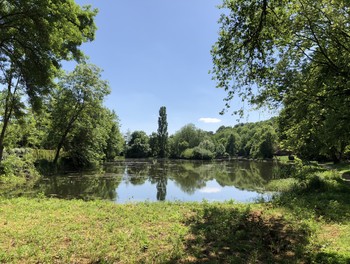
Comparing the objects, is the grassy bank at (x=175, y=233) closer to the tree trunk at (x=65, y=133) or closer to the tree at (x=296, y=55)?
the tree at (x=296, y=55)

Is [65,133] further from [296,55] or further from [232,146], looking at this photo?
[232,146]

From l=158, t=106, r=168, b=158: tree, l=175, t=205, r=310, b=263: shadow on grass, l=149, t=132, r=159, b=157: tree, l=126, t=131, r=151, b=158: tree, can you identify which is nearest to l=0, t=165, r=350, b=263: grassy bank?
l=175, t=205, r=310, b=263: shadow on grass

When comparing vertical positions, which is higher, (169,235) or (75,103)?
(75,103)

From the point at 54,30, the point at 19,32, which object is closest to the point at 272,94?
the point at 54,30

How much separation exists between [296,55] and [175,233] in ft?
28.1

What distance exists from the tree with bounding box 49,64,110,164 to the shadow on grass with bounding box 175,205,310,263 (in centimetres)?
2518

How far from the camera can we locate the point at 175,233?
6.70 m

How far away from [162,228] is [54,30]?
581cm

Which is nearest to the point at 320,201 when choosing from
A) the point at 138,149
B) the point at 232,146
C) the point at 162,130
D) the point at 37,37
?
the point at 37,37

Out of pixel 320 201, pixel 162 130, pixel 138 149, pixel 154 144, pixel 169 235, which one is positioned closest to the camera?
pixel 169 235

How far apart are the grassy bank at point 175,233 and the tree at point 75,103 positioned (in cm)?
2118

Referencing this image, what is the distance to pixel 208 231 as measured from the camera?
22.4 ft

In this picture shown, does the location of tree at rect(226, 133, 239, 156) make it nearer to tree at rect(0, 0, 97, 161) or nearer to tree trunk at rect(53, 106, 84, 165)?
tree trunk at rect(53, 106, 84, 165)

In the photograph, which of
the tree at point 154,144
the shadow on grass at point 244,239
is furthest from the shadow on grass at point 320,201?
the tree at point 154,144
